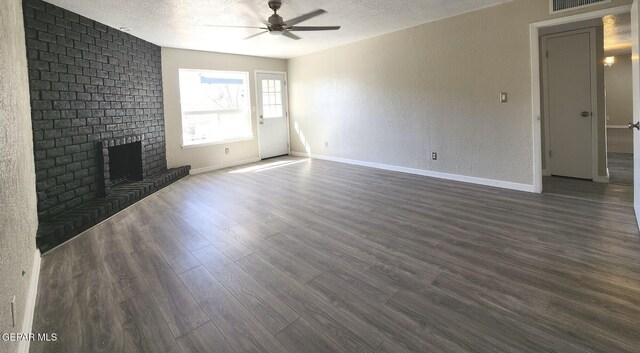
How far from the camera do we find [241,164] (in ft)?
23.1

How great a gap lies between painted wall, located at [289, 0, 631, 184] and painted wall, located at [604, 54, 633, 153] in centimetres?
455

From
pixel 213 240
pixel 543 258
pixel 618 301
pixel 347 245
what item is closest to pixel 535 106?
pixel 543 258

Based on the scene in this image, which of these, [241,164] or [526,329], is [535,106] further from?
[241,164]

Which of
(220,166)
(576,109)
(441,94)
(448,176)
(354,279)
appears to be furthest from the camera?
(220,166)

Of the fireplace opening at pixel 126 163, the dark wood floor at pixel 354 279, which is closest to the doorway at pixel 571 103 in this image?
the dark wood floor at pixel 354 279

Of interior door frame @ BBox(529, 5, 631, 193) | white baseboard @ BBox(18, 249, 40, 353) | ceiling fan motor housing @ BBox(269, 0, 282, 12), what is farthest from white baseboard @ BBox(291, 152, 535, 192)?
white baseboard @ BBox(18, 249, 40, 353)

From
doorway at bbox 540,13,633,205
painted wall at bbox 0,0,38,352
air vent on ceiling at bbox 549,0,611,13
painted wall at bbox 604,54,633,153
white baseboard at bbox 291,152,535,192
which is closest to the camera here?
painted wall at bbox 0,0,38,352

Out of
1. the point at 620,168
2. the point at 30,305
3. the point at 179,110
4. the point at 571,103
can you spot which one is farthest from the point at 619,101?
the point at 30,305

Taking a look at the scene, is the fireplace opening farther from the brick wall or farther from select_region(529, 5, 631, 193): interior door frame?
select_region(529, 5, 631, 193): interior door frame

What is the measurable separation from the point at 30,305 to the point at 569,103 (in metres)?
6.41

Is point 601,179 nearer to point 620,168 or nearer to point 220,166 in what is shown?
point 620,168

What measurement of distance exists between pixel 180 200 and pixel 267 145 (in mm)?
3471

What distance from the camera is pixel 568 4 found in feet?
11.8

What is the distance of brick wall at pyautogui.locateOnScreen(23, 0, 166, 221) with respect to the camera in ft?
10.3
